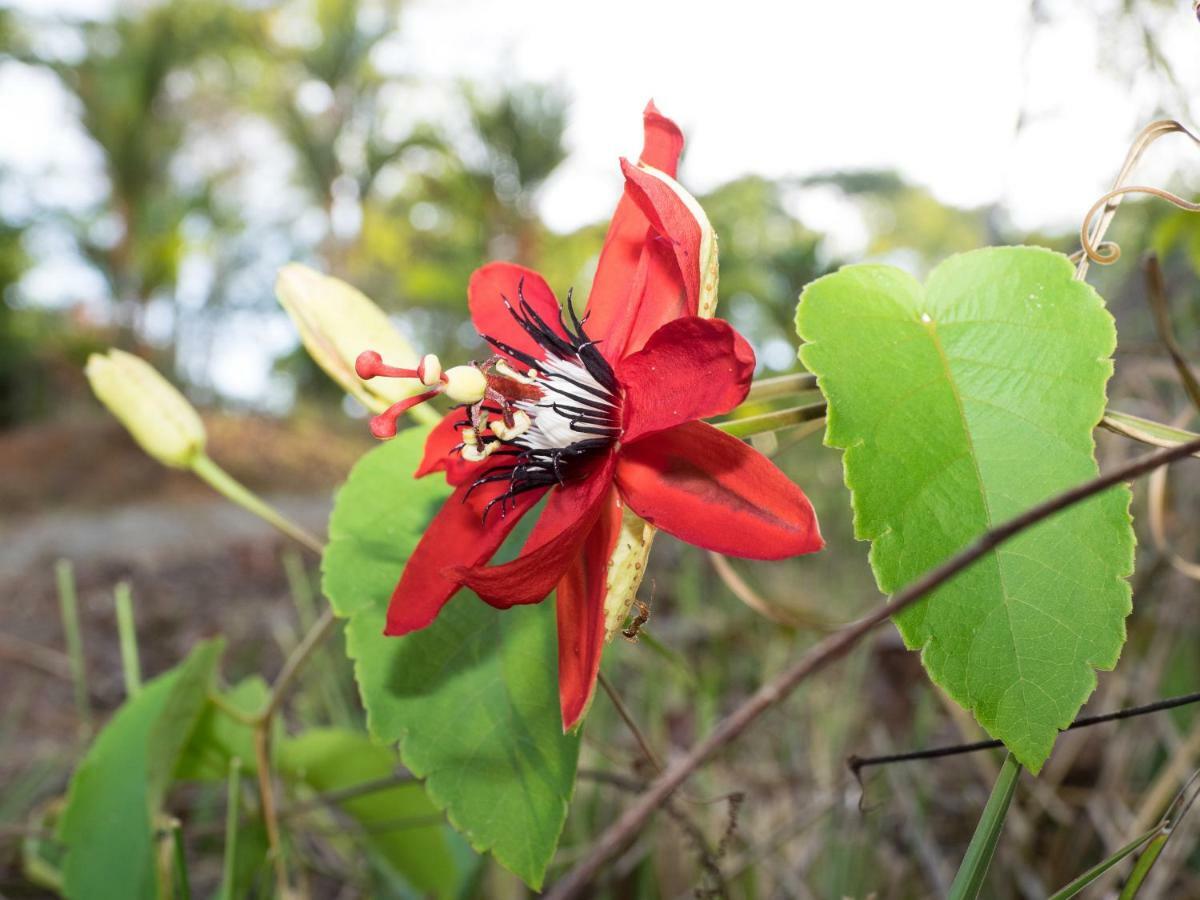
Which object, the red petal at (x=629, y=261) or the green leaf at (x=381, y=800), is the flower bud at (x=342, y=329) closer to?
the red petal at (x=629, y=261)

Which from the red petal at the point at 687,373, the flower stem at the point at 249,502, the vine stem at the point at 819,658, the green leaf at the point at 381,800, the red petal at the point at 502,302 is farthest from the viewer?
the green leaf at the point at 381,800

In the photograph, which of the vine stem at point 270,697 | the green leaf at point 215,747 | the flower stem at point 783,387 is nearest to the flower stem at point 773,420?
the flower stem at point 783,387

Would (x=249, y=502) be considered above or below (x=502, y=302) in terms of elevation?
below

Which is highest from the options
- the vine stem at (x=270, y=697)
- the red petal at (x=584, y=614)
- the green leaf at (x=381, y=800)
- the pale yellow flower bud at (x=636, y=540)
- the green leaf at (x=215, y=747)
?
the pale yellow flower bud at (x=636, y=540)

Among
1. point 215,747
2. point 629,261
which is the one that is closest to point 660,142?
point 629,261

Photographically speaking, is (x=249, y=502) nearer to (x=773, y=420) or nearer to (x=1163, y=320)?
(x=773, y=420)

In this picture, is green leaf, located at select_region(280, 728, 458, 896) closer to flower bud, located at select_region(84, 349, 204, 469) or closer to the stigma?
flower bud, located at select_region(84, 349, 204, 469)

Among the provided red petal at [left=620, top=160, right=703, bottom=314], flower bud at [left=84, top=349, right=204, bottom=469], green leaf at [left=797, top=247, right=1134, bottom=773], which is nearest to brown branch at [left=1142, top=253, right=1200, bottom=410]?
green leaf at [left=797, top=247, right=1134, bottom=773]
